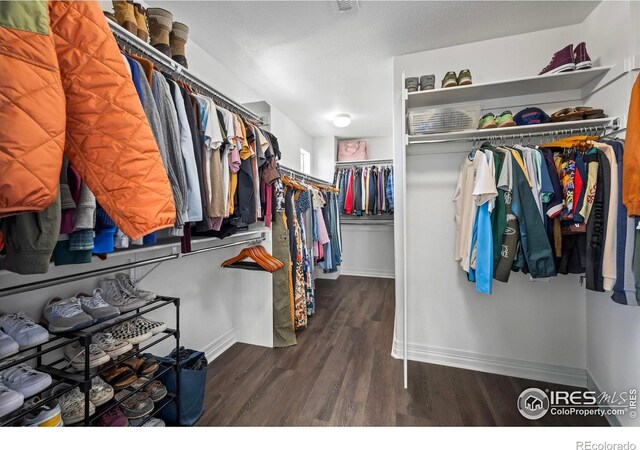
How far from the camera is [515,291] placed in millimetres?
1883

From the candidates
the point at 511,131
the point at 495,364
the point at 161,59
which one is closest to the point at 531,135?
the point at 511,131

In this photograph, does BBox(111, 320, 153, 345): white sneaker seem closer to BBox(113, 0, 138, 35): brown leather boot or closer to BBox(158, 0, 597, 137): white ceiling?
BBox(113, 0, 138, 35): brown leather boot

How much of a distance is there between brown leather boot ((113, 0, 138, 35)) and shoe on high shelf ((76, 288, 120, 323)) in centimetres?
115

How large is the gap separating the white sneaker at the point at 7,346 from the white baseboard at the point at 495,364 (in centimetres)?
209

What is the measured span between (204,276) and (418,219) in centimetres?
168

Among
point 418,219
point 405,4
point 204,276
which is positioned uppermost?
point 405,4

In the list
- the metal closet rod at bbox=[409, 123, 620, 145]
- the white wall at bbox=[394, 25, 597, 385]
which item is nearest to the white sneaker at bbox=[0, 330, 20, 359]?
the white wall at bbox=[394, 25, 597, 385]

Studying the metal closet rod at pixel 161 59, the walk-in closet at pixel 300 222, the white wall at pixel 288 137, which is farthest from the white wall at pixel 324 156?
the metal closet rod at pixel 161 59

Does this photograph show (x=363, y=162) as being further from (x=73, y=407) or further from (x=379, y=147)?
(x=73, y=407)

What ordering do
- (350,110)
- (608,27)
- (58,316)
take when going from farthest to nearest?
(350,110)
(608,27)
(58,316)

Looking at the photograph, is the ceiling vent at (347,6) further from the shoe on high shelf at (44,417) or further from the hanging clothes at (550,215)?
the shoe on high shelf at (44,417)

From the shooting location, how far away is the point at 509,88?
170 centimetres

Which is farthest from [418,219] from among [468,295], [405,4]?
[405,4]
